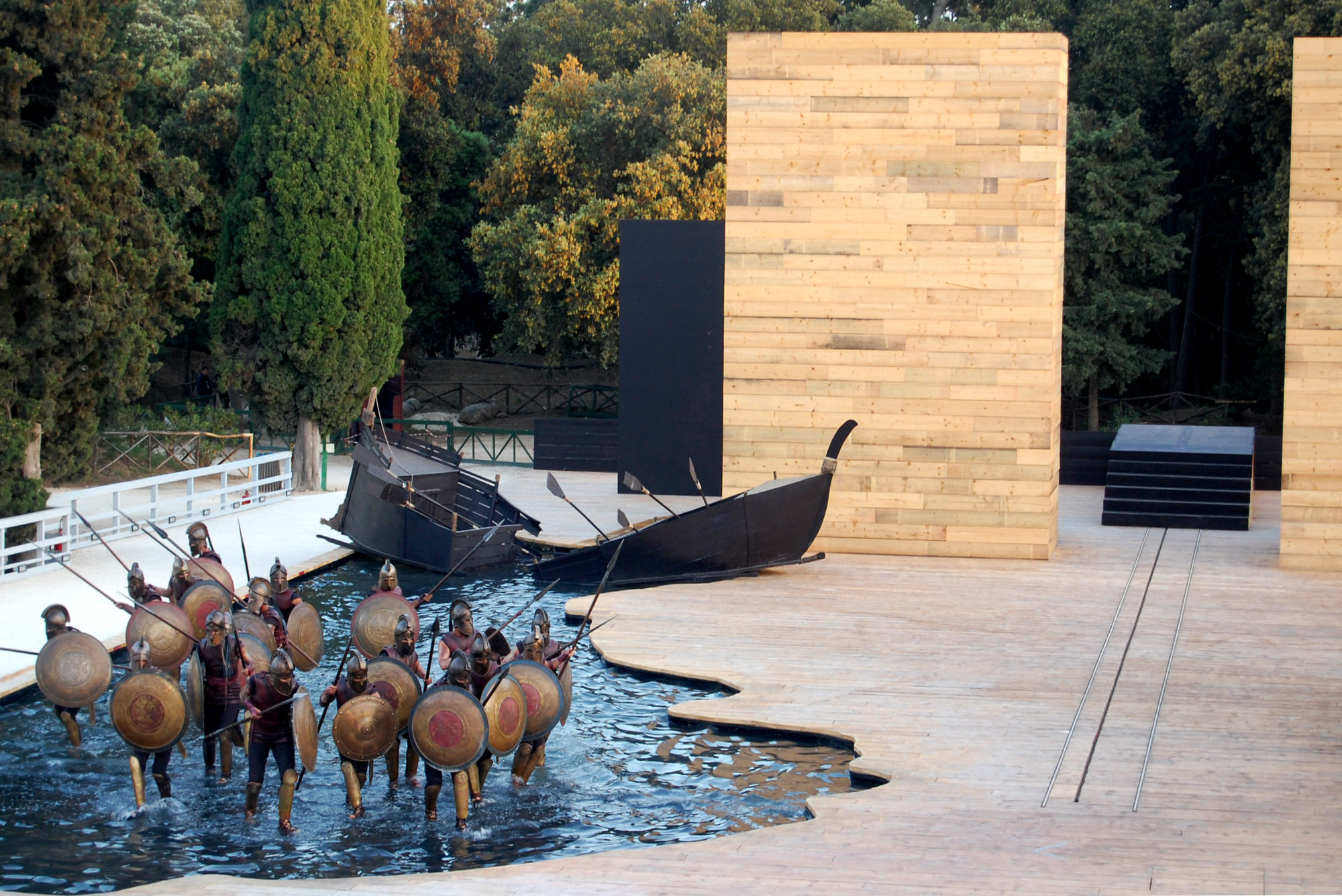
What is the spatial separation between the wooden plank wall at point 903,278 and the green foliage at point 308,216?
6851 millimetres

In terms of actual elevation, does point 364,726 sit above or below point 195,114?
below

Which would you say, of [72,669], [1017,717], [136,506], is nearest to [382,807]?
[72,669]

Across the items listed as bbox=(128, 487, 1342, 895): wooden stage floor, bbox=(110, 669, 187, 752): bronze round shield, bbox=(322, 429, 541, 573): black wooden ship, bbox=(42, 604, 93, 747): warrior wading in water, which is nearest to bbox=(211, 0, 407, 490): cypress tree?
bbox=(322, 429, 541, 573): black wooden ship

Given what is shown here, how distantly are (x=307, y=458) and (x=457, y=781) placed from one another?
13898 mm

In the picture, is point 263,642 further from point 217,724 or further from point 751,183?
point 751,183

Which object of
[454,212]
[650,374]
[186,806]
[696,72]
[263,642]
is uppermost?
[696,72]

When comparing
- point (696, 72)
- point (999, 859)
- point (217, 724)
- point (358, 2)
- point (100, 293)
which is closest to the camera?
point (999, 859)

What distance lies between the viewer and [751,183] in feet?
53.1

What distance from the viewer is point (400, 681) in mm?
8359

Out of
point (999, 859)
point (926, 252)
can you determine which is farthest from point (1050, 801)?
point (926, 252)

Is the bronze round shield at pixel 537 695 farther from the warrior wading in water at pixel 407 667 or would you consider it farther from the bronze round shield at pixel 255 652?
the bronze round shield at pixel 255 652

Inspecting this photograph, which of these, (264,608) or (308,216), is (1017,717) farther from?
(308,216)

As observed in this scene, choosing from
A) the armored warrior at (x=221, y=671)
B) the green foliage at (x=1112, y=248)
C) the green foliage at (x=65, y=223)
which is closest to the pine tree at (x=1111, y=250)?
the green foliage at (x=1112, y=248)

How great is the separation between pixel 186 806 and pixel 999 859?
4.78 metres
